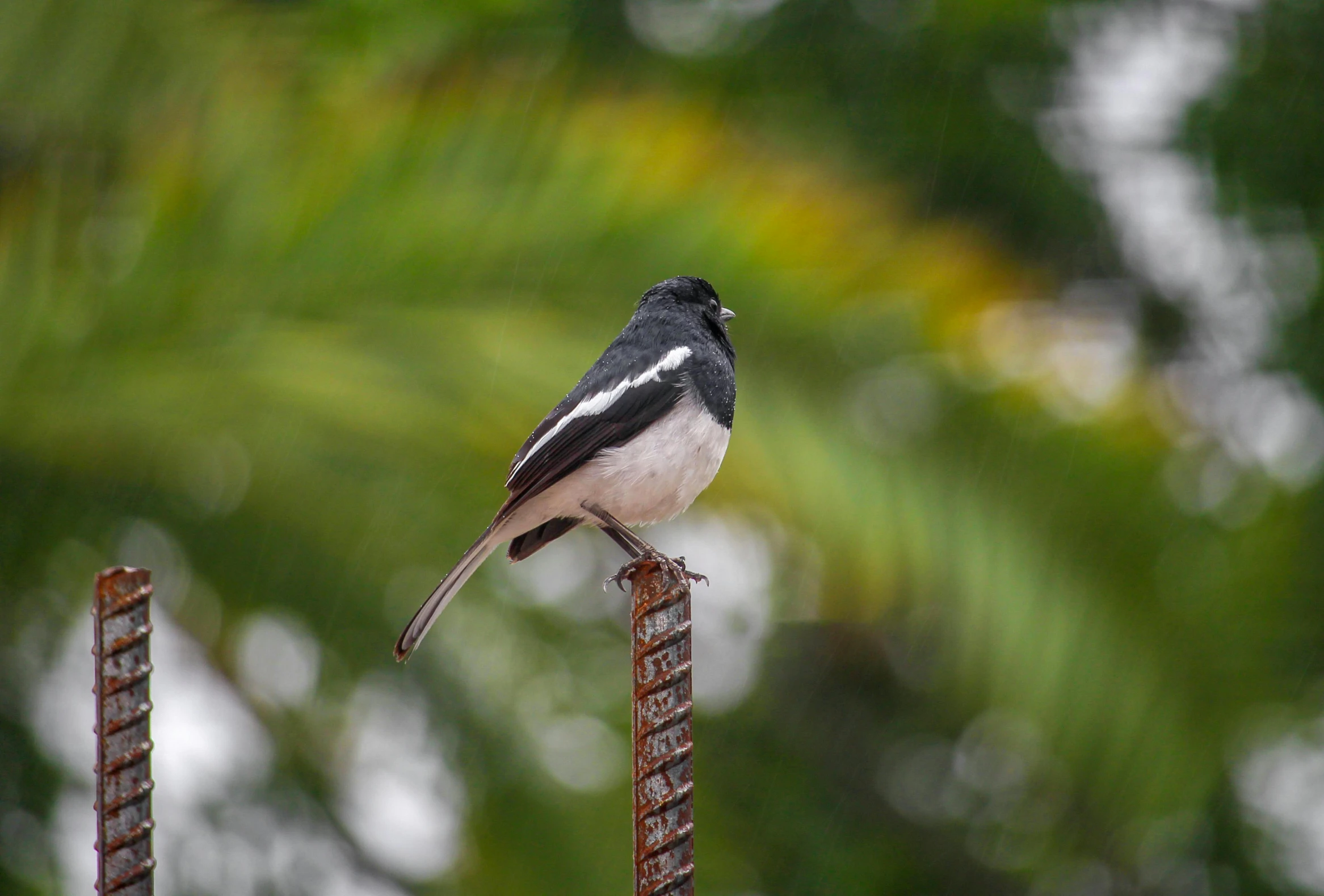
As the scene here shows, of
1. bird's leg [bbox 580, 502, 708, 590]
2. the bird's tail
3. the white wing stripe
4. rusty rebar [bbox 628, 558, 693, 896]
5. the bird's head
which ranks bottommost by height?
rusty rebar [bbox 628, 558, 693, 896]

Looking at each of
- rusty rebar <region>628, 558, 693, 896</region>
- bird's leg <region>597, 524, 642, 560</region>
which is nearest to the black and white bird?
bird's leg <region>597, 524, 642, 560</region>

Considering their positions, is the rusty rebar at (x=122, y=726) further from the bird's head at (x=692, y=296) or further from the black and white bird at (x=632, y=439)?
the bird's head at (x=692, y=296)

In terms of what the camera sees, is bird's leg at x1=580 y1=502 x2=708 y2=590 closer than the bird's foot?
No

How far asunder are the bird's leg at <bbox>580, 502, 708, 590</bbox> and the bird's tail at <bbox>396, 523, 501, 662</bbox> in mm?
321

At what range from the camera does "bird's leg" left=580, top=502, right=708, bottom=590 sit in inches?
127

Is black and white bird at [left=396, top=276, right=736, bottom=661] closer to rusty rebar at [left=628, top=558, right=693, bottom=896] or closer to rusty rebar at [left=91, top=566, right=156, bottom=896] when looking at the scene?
rusty rebar at [left=628, top=558, right=693, bottom=896]

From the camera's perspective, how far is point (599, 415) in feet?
10.4

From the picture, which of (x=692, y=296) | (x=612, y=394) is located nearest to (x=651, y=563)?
(x=612, y=394)

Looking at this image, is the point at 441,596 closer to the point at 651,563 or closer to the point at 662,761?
the point at 651,563

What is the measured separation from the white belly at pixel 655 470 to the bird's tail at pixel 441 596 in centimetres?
20

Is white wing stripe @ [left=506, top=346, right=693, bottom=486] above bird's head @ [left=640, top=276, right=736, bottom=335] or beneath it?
beneath

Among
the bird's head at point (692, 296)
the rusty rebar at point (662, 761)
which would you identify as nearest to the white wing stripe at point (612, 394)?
the bird's head at point (692, 296)

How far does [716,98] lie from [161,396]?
266cm

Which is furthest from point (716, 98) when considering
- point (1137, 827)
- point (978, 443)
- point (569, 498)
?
point (1137, 827)
